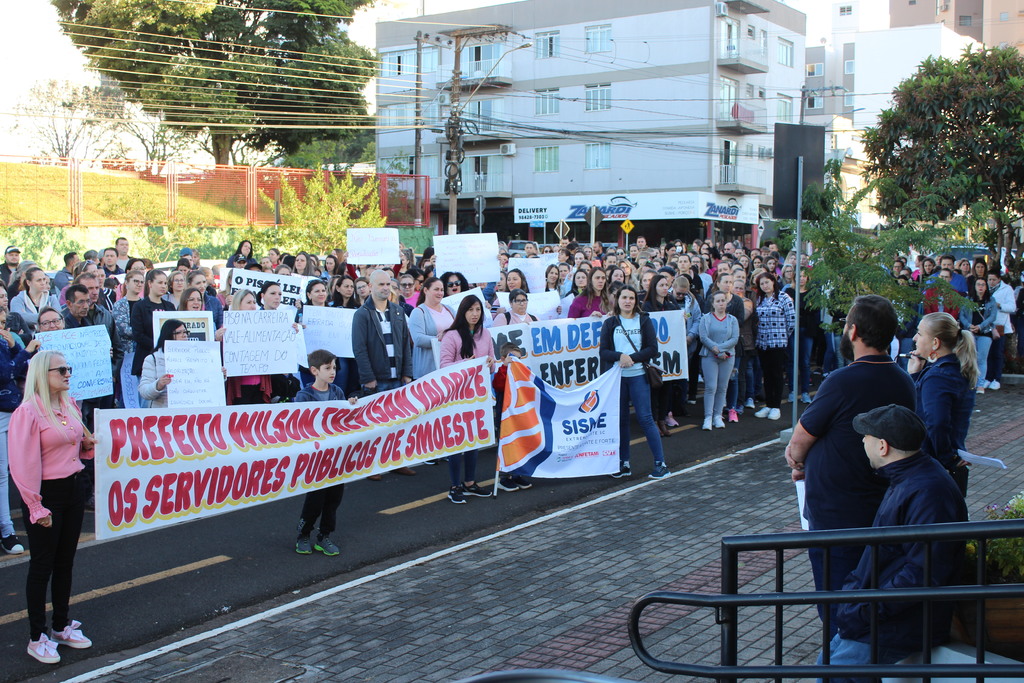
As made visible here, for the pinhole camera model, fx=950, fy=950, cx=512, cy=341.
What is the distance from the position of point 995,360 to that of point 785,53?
156 ft

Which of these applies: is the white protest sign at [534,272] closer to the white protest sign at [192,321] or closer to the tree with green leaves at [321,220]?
the white protest sign at [192,321]

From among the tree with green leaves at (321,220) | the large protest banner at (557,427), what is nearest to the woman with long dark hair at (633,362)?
the large protest banner at (557,427)

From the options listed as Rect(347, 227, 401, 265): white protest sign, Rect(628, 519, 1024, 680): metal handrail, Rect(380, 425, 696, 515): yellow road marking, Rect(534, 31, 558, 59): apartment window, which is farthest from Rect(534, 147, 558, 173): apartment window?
Rect(628, 519, 1024, 680): metal handrail

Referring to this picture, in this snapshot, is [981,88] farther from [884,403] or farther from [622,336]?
[884,403]

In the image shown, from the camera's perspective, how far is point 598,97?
181 ft

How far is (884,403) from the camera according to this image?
4.64 meters

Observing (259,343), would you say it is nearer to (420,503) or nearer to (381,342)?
(381,342)

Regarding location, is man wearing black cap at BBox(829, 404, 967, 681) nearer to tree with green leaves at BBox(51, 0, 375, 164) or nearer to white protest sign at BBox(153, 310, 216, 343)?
white protest sign at BBox(153, 310, 216, 343)

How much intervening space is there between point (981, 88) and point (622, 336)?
15181 mm

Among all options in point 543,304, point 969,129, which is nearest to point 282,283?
point 543,304

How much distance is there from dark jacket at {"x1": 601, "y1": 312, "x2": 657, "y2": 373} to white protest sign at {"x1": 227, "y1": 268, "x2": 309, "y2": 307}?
4882 millimetres

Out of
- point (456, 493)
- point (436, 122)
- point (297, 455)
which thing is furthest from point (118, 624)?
point (436, 122)

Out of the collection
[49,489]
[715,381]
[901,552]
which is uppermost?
[901,552]

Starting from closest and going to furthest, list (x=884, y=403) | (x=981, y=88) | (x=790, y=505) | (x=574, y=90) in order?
(x=884, y=403), (x=790, y=505), (x=981, y=88), (x=574, y=90)
